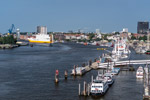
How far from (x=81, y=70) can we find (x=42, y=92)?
615 centimetres

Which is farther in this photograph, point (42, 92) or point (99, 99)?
point (42, 92)

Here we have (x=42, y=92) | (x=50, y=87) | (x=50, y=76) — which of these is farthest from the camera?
(x=50, y=76)

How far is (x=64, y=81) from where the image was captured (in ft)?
67.8

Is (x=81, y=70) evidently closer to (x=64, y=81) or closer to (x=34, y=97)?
(x=64, y=81)

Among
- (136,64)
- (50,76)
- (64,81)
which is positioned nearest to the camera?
(64,81)

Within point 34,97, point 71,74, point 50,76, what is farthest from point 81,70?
point 34,97

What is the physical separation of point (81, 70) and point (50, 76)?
→ 2.28 meters

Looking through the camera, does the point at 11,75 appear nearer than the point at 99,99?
No

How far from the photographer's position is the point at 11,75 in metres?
23.2

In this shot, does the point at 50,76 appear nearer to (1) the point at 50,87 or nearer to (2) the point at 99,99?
(1) the point at 50,87

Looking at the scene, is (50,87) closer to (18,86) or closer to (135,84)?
(18,86)

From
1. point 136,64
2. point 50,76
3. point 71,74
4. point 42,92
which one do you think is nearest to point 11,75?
point 50,76

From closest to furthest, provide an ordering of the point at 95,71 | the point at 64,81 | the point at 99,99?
the point at 99,99
the point at 64,81
the point at 95,71

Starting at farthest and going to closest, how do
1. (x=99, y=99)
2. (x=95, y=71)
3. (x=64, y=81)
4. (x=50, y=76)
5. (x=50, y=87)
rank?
(x=95, y=71), (x=50, y=76), (x=64, y=81), (x=50, y=87), (x=99, y=99)
